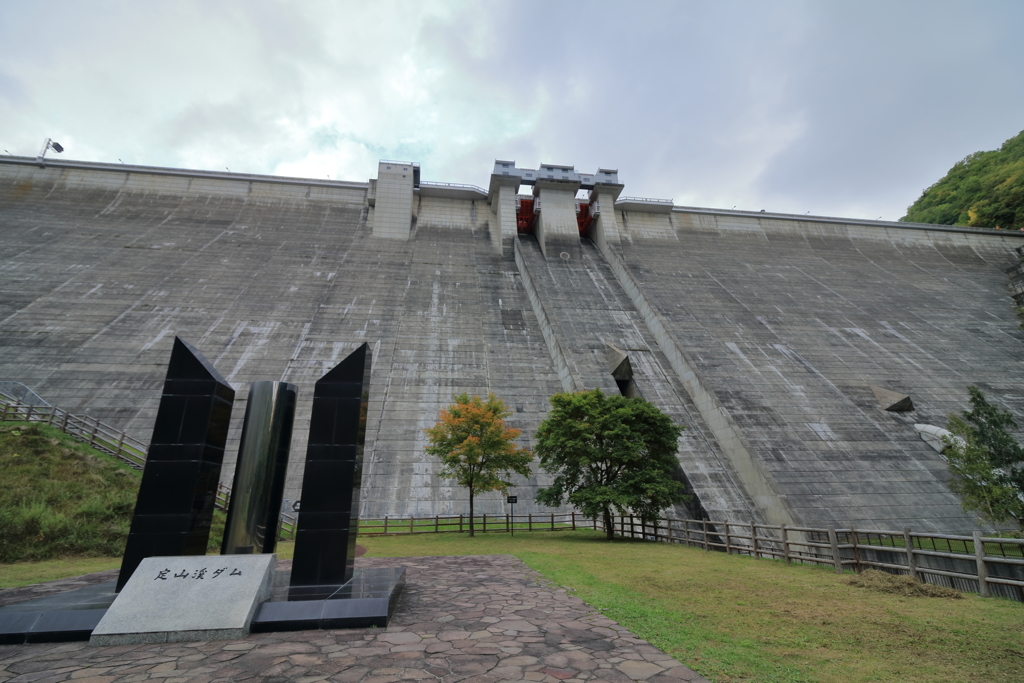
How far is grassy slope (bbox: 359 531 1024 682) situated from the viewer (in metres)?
4.70

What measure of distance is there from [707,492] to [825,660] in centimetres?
1435

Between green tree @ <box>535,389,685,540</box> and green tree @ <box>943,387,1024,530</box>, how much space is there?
31.8 ft

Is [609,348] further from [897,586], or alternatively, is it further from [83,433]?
[83,433]

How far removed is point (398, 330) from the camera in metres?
27.6

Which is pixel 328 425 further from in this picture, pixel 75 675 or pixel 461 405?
pixel 461 405

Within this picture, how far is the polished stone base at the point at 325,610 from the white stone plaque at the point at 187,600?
22cm

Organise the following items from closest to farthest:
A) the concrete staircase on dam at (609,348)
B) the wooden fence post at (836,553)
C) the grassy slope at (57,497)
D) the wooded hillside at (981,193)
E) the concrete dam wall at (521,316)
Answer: the wooden fence post at (836,553) → the grassy slope at (57,497) → the concrete staircase on dam at (609,348) → the concrete dam wall at (521,316) → the wooded hillside at (981,193)

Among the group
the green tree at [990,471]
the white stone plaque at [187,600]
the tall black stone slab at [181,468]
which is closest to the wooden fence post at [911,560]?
the green tree at [990,471]

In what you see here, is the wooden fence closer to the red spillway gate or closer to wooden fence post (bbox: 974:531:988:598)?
wooden fence post (bbox: 974:531:988:598)

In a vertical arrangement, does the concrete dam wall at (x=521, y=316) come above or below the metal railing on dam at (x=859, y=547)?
above

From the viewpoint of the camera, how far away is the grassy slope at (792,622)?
4.70m

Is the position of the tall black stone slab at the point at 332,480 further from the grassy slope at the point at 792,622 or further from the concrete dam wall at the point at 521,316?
the concrete dam wall at the point at 521,316

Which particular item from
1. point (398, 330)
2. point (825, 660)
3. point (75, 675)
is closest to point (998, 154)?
point (398, 330)

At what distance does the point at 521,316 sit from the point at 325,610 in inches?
991
